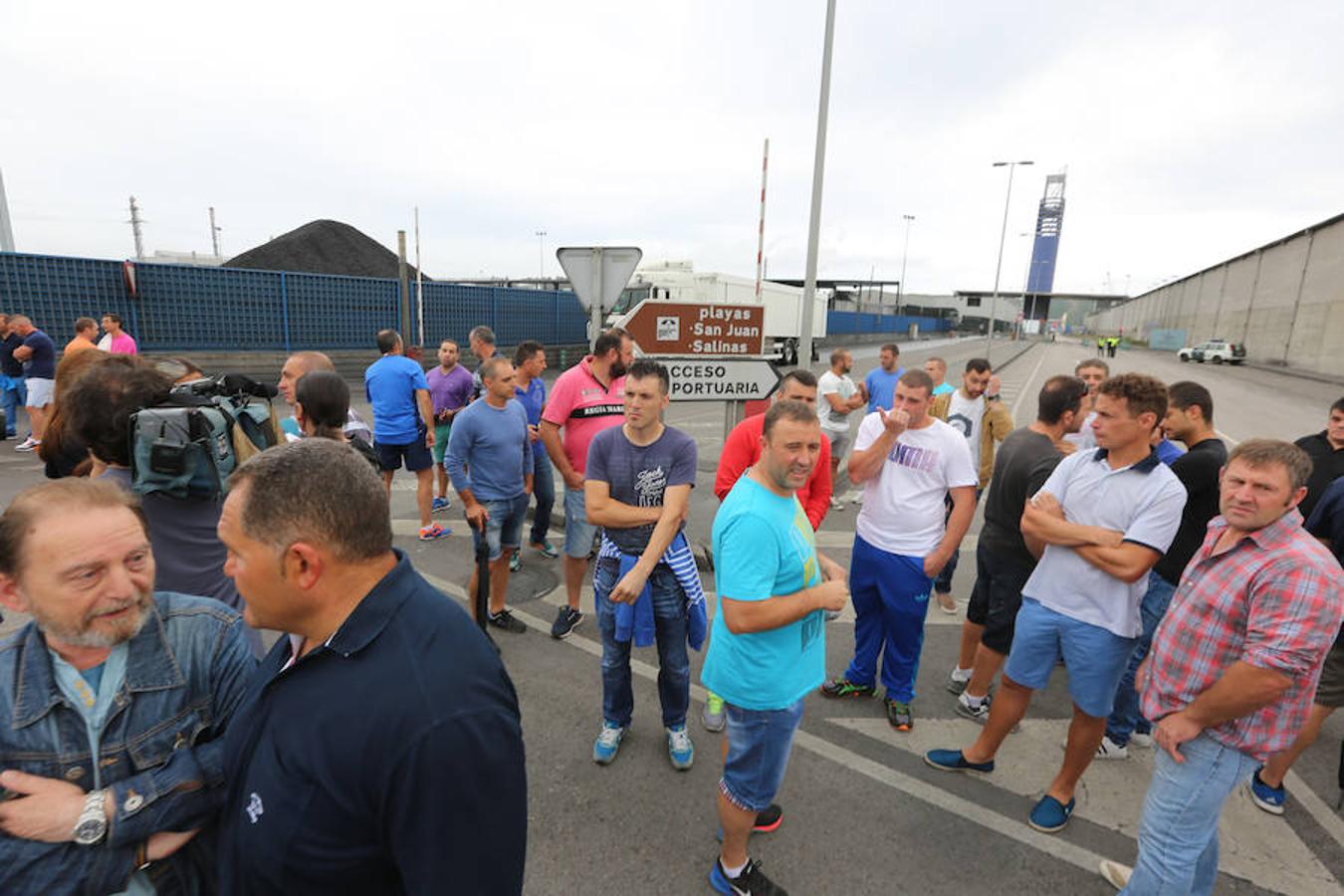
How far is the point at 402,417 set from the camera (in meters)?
6.00

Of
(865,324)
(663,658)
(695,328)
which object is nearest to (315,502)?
(663,658)

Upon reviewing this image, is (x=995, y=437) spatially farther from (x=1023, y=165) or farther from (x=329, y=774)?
(x=1023, y=165)

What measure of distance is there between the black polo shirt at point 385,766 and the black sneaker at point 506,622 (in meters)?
3.35

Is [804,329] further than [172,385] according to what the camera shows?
Yes

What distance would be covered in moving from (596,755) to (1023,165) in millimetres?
34092

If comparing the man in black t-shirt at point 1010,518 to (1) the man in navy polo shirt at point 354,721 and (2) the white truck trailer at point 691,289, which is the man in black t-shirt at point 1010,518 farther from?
(2) the white truck trailer at point 691,289

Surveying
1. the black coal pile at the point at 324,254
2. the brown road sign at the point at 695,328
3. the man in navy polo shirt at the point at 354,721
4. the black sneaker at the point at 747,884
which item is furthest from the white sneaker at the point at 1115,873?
the black coal pile at the point at 324,254

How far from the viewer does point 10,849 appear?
1.28 m

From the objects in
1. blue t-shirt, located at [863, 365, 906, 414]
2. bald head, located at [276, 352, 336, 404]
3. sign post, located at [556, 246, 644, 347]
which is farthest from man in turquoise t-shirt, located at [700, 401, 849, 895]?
blue t-shirt, located at [863, 365, 906, 414]

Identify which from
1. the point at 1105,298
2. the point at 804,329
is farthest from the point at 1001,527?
the point at 1105,298

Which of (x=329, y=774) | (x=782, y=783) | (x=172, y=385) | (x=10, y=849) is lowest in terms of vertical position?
(x=782, y=783)

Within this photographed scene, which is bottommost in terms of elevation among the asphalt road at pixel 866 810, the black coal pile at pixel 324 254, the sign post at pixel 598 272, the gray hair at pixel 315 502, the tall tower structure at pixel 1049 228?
the asphalt road at pixel 866 810

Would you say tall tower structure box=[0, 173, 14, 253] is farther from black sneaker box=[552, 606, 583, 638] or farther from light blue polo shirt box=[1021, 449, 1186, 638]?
light blue polo shirt box=[1021, 449, 1186, 638]

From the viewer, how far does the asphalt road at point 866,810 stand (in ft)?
8.54
